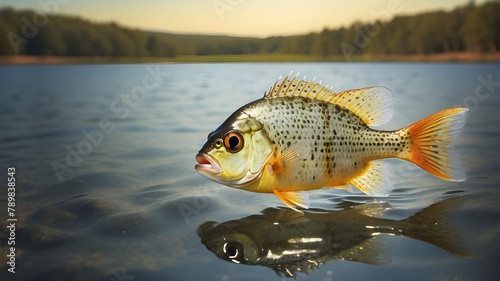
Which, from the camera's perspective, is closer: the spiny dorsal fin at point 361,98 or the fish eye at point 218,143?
the fish eye at point 218,143

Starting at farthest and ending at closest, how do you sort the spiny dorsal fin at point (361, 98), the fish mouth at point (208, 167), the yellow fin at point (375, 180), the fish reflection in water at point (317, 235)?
the yellow fin at point (375, 180) → the spiny dorsal fin at point (361, 98) → the fish mouth at point (208, 167) → the fish reflection in water at point (317, 235)

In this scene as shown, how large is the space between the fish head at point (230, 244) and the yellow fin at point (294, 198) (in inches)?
12.4

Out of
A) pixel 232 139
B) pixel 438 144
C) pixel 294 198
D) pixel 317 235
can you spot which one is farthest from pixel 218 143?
pixel 438 144

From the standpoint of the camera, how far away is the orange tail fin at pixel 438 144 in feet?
10.4

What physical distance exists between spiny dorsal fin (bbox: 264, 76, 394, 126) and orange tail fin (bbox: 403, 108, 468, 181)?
196 mm

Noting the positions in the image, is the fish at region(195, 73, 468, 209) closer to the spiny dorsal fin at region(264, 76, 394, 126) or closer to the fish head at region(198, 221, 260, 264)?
the spiny dorsal fin at region(264, 76, 394, 126)

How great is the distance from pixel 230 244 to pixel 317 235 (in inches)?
20.6

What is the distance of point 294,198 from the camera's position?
3025 mm

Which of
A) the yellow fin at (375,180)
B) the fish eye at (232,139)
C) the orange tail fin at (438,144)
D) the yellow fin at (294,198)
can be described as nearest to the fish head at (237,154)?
the fish eye at (232,139)

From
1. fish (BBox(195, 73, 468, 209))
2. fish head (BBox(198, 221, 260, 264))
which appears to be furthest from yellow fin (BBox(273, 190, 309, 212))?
fish head (BBox(198, 221, 260, 264))

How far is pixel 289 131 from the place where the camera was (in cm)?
299

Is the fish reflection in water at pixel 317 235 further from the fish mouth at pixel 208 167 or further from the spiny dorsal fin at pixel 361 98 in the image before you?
the spiny dorsal fin at pixel 361 98

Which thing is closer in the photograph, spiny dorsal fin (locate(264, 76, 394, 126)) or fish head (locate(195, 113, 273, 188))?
fish head (locate(195, 113, 273, 188))

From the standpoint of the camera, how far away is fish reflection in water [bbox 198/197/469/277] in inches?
106
